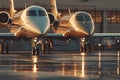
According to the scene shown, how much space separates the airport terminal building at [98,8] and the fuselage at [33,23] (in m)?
27.5

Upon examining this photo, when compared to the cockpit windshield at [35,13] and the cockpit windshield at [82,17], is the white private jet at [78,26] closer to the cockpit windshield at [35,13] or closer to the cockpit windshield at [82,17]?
the cockpit windshield at [82,17]

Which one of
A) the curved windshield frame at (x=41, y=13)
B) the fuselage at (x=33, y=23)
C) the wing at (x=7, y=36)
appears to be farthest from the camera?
the wing at (x=7, y=36)

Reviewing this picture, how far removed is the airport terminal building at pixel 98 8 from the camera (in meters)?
63.4

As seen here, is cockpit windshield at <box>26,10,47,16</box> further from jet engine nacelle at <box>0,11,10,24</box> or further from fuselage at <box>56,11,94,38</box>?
jet engine nacelle at <box>0,11,10,24</box>

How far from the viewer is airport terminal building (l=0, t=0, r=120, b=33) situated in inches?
2496

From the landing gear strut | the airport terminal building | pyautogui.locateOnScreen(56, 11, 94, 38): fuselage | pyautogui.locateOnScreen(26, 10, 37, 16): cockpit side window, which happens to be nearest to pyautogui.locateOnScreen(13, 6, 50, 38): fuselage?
pyautogui.locateOnScreen(26, 10, 37, 16): cockpit side window

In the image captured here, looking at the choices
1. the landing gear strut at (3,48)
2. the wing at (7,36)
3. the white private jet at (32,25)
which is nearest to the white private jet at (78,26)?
the white private jet at (32,25)

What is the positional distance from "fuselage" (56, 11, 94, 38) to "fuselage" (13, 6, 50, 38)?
4.44 metres

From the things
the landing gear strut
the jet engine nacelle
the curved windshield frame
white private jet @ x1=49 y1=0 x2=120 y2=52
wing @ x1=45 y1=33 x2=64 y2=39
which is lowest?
the landing gear strut

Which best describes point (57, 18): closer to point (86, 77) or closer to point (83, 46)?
point (83, 46)

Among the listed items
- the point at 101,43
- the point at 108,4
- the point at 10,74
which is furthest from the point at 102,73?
the point at 108,4

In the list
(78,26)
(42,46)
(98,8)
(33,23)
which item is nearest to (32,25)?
(33,23)

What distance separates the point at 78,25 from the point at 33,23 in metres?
6.11

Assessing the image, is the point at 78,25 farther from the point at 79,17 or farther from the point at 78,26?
the point at 79,17
